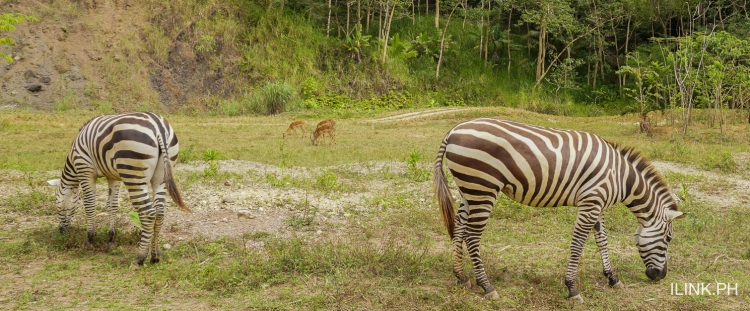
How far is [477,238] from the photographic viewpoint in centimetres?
636

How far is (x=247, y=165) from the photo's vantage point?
12734mm

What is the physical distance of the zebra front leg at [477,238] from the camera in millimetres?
6238

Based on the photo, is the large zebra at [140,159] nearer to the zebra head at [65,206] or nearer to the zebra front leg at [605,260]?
the zebra head at [65,206]

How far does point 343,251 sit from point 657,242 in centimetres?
340

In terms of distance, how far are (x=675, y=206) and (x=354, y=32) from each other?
92.6 feet

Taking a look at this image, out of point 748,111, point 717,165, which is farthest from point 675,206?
point 748,111

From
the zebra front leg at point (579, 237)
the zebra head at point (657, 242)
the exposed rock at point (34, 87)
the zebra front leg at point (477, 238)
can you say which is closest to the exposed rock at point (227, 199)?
the zebra front leg at point (477, 238)

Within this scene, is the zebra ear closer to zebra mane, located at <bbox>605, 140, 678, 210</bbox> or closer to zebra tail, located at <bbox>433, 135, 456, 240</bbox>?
zebra mane, located at <bbox>605, 140, 678, 210</bbox>

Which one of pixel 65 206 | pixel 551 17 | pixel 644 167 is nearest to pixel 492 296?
pixel 644 167

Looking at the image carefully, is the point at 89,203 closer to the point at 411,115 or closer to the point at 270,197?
the point at 270,197

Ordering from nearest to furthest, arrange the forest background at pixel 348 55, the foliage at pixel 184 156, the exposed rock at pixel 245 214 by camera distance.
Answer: the exposed rock at pixel 245 214 → the foliage at pixel 184 156 → the forest background at pixel 348 55

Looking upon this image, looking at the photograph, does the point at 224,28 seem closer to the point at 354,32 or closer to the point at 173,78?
the point at 173,78

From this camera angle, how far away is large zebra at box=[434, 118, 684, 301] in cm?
616

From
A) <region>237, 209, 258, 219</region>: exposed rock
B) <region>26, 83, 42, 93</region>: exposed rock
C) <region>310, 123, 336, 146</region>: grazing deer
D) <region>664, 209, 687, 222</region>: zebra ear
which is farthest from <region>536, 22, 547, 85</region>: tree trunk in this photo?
<region>664, 209, 687, 222</region>: zebra ear
